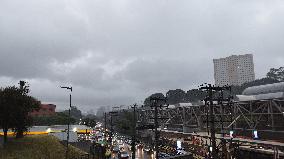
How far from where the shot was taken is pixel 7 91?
170 feet

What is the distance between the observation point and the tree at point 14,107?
5016 cm

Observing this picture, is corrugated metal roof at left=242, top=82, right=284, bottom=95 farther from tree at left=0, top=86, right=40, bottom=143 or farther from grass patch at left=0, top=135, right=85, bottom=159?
tree at left=0, top=86, right=40, bottom=143

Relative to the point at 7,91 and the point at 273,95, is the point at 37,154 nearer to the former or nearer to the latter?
the point at 7,91

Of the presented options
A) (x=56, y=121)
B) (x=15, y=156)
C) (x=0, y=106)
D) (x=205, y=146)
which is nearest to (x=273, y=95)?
(x=205, y=146)

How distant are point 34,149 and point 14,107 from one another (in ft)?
25.5

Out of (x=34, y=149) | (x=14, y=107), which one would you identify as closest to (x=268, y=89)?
(x=34, y=149)

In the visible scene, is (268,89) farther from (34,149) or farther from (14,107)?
(14,107)

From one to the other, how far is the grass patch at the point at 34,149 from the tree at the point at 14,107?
2.45 metres

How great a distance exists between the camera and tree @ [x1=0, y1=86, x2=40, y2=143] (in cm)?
5016

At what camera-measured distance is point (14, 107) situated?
167 ft

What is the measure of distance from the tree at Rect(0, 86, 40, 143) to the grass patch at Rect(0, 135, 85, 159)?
2.45m

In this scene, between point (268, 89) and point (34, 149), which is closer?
point (34, 149)

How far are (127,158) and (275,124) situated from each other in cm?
2725

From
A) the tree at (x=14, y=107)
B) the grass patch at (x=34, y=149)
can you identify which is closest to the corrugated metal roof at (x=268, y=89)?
the grass patch at (x=34, y=149)
